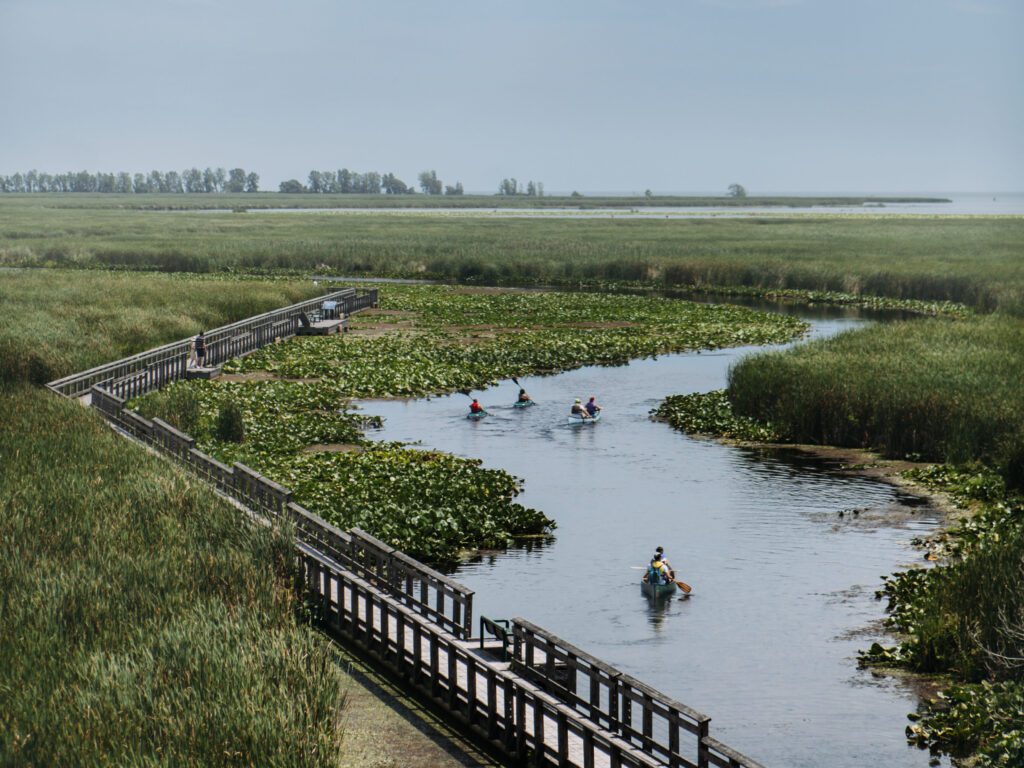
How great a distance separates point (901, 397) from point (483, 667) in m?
22.3

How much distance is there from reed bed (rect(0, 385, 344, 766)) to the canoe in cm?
663

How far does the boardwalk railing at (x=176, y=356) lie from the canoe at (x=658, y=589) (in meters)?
18.9

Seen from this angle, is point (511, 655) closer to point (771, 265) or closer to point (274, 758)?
point (274, 758)

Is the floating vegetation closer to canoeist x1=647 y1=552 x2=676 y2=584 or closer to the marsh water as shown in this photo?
the marsh water

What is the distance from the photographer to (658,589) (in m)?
21.8

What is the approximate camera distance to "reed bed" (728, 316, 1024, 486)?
31.6 metres

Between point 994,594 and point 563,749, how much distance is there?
813 centimetres

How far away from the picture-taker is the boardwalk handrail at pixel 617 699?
494 inches

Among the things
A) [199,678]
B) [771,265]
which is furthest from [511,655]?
[771,265]

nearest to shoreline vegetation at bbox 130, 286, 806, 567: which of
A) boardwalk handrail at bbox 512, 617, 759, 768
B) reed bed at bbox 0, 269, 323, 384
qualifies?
reed bed at bbox 0, 269, 323, 384

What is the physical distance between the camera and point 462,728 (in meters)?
15.2

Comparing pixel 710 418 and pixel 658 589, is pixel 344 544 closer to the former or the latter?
pixel 658 589

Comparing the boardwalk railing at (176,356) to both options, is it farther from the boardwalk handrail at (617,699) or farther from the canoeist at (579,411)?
the boardwalk handrail at (617,699)

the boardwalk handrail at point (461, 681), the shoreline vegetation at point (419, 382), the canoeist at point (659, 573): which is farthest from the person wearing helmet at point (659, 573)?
the boardwalk handrail at point (461, 681)
